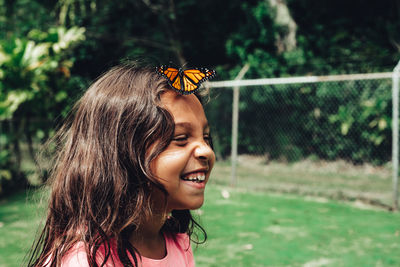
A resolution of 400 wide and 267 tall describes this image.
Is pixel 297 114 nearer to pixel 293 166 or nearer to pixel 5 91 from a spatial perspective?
pixel 293 166

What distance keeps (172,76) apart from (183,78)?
0.04 meters

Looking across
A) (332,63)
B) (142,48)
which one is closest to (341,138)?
(332,63)

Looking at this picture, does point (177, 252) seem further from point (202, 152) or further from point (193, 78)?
point (193, 78)

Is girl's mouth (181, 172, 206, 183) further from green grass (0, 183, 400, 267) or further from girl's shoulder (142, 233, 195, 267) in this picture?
green grass (0, 183, 400, 267)

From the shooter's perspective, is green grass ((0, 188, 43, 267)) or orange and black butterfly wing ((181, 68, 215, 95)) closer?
orange and black butterfly wing ((181, 68, 215, 95))

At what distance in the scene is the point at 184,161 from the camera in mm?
1264

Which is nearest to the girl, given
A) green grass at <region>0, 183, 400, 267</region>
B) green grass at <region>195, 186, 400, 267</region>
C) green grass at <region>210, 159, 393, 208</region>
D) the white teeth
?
the white teeth

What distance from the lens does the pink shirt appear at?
3.87 feet

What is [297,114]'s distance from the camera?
31.0 ft

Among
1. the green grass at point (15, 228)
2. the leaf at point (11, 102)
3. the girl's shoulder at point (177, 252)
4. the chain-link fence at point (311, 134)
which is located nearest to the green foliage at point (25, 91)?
the leaf at point (11, 102)

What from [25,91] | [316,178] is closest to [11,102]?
[25,91]

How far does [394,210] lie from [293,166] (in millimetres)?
3995

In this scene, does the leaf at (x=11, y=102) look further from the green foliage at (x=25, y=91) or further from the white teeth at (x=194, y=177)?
the white teeth at (x=194, y=177)

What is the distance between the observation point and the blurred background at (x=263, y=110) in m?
4.46
